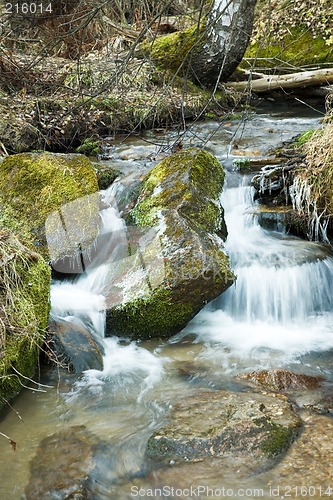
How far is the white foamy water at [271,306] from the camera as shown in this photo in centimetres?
488

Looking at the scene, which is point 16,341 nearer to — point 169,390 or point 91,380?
point 91,380

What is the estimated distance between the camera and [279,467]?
10.0 ft

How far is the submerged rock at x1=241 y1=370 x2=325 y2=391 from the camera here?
409 cm

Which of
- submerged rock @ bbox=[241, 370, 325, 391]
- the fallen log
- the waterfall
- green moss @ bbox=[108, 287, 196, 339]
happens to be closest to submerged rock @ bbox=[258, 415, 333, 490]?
submerged rock @ bbox=[241, 370, 325, 391]

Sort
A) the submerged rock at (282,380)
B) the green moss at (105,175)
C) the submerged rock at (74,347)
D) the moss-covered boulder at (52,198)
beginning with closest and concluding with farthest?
the submerged rock at (282,380) → the submerged rock at (74,347) → the moss-covered boulder at (52,198) → the green moss at (105,175)

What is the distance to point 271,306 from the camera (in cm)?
551

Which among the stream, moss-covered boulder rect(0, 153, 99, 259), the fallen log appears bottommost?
the stream

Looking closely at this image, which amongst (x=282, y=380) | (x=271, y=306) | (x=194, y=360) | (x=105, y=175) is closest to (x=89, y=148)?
(x=105, y=175)

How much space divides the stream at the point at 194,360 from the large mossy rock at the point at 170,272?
19cm

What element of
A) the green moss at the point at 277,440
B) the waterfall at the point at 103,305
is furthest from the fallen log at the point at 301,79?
the green moss at the point at 277,440

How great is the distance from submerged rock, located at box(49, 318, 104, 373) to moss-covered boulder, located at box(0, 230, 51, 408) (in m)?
0.26

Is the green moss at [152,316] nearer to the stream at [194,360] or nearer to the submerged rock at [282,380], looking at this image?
the stream at [194,360]

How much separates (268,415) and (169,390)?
0.97 metres

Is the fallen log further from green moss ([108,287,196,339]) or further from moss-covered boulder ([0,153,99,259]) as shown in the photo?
green moss ([108,287,196,339])
